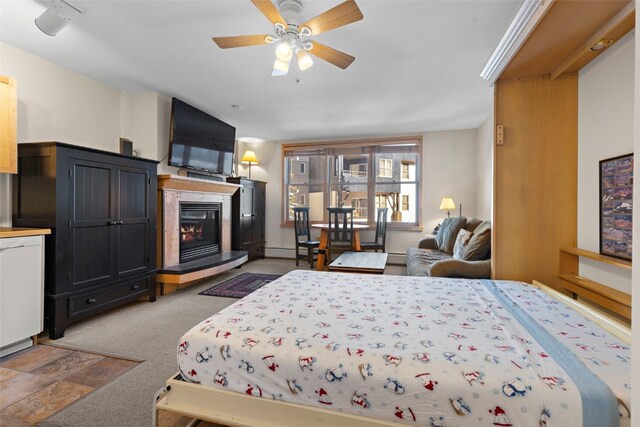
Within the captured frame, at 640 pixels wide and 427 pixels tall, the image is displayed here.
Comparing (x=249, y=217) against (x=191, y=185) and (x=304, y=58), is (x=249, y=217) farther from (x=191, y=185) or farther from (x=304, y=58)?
(x=304, y=58)

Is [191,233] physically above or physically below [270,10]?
below

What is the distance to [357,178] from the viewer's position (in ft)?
19.6

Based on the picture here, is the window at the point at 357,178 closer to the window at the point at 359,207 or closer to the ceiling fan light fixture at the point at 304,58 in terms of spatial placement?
the window at the point at 359,207

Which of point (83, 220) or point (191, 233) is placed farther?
point (191, 233)

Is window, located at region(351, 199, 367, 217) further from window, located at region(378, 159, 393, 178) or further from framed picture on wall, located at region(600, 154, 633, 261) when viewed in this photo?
framed picture on wall, located at region(600, 154, 633, 261)

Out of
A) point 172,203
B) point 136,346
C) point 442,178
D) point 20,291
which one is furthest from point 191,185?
point 442,178

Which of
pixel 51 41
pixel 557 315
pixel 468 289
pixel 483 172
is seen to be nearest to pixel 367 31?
pixel 468 289

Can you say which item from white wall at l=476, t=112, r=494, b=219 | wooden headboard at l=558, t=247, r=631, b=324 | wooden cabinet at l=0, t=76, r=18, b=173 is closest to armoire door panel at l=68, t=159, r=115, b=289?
wooden cabinet at l=0, t=76, r=18, b=173

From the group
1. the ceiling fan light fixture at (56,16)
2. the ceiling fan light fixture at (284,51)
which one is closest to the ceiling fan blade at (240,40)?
the ceiling fan light fixture at (284,51)

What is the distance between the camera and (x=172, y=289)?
371cm

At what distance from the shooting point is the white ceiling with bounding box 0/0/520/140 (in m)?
2.11

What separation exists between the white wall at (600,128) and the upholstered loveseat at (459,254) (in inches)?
29.9

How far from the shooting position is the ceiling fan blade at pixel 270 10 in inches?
68.6

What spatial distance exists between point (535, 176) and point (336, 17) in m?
1.76
